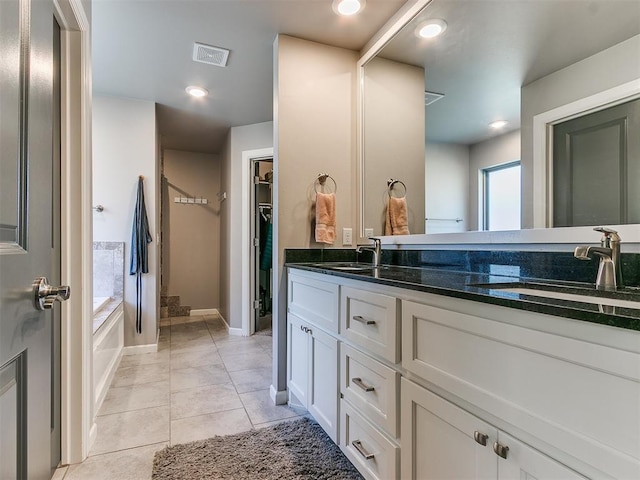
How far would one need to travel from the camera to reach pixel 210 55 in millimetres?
2363

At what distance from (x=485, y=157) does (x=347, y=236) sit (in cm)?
101

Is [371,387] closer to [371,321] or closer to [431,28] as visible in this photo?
[371,321]

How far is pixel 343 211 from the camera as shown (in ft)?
7.50

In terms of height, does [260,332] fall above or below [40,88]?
below

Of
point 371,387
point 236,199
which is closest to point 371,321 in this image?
point 371,387

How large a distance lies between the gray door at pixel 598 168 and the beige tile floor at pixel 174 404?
5.68 ft

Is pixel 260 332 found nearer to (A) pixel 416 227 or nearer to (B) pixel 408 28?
(A) pixel 416 227

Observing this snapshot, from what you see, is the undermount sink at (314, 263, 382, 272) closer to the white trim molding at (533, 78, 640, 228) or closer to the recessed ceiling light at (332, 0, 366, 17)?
the white trim molding at (533, 78, 640, 228)

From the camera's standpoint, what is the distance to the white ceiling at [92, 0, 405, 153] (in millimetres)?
1905

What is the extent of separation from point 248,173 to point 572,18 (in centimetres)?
310

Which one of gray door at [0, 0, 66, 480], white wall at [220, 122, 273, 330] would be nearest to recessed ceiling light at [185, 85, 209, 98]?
white wall at [220, 122, 273, 330]

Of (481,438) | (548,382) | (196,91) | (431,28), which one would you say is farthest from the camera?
(196,91)

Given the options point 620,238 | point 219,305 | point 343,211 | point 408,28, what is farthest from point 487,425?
point 219,305

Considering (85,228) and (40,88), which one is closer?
(40,88)
